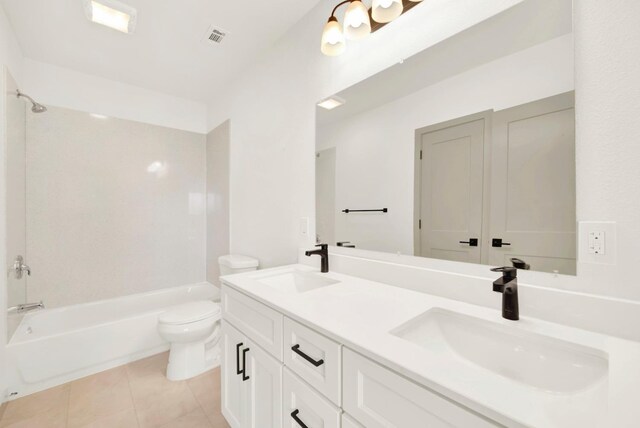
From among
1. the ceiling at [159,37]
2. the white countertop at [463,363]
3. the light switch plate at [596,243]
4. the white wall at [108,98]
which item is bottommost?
the white countertop at [463,363]

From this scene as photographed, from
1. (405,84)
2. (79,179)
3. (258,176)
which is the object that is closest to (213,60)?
(258,176)

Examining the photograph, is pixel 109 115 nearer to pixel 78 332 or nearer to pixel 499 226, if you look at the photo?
pixel 78 332

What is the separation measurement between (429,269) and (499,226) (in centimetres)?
31

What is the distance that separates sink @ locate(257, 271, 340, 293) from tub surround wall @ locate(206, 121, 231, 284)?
4.51 ft

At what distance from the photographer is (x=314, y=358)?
0.81m

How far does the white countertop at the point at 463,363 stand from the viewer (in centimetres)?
43

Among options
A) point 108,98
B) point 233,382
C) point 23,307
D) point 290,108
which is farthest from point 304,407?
point 108,98

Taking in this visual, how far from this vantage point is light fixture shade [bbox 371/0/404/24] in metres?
1.14

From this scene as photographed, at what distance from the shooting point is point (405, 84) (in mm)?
1216

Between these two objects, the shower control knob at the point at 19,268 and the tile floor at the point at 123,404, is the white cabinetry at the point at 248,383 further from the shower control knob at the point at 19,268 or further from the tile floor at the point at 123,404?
the shower control knob at the point at 19,268

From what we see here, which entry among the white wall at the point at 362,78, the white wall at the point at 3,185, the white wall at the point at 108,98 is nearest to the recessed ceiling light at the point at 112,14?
the white wall at the point at 3,185

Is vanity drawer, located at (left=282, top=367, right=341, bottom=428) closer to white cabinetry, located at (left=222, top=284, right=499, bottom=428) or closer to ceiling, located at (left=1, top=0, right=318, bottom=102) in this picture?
white cabinetry, located at (left=222, top=284, right=499, bottom=428)

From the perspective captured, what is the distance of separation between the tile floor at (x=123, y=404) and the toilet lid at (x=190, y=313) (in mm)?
476

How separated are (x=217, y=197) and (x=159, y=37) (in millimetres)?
1474
